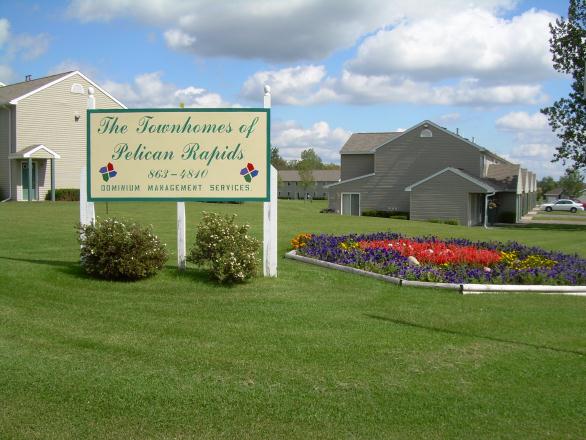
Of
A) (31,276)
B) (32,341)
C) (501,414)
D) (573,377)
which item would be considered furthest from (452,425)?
(31,276)

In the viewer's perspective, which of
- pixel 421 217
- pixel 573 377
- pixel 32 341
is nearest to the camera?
pixel 573 377

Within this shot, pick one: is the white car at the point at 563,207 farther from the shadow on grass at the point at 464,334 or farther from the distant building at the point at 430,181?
the shadow on grass at the point at 464,334

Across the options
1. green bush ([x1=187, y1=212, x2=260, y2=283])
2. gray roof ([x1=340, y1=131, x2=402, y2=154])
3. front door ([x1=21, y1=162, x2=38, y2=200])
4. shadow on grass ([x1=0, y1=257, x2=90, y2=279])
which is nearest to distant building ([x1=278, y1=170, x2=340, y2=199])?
gray roof ([x1=340, y1=131, x2=402, y2=154])

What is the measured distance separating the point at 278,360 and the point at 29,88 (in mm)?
35456

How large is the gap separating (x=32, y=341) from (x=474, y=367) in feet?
15.6

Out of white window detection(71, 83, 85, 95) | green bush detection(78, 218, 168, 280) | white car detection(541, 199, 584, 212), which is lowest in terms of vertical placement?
green bush detection(78, 218, 168, 280)

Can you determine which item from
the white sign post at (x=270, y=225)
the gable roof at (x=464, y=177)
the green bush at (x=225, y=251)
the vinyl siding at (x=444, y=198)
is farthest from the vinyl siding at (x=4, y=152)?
the white sign post at (x=270, y=225)

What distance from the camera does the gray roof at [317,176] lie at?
341 ft

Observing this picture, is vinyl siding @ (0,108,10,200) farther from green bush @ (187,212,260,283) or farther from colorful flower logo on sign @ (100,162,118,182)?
green bush @ (187,212,260,283)

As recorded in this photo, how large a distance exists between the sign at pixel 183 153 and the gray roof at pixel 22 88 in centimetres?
2787

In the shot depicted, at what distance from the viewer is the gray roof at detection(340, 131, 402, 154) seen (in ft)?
160

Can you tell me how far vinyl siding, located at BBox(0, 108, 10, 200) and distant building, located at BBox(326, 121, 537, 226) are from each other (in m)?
22.1

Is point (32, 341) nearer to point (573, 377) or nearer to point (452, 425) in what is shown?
point (452, 425)

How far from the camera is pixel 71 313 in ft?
26.3
